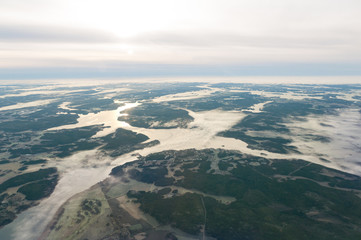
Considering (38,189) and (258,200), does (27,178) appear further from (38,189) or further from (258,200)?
(258,200)

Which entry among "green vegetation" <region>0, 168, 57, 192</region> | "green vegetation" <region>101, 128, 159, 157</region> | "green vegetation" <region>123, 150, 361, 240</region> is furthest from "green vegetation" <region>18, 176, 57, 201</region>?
"green vegetation" <region>101, 128, 159, 157</region>

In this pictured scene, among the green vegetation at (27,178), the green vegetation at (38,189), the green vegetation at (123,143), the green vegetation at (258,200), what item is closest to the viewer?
the green vegetation at (258,200)

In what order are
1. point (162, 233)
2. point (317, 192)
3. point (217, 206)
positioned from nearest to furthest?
point (162, 233) → point (217, 206) → point (317, 192)

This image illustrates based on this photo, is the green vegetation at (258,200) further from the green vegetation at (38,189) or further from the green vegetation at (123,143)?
the green vegetation at (38,189)

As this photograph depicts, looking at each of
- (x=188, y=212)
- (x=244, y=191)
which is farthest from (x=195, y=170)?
(x=188, y=212)

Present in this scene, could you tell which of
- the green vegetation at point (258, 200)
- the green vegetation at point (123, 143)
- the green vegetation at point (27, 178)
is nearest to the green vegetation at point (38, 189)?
the green vegetation at point (27, 178)

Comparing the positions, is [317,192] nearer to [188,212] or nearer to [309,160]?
[309,160]

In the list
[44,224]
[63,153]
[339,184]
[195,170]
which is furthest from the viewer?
[63,153]

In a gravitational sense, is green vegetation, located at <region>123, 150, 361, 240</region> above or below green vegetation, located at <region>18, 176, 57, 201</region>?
above

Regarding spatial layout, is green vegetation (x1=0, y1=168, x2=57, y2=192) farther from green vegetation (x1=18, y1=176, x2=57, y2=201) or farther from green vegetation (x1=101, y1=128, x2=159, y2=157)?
green vegetation (x1=101, y1=128, x2=159, y2=157)

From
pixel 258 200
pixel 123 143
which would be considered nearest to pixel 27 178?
pixel 123 143

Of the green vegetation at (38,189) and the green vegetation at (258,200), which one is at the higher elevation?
the green vegetation at (258,200)
